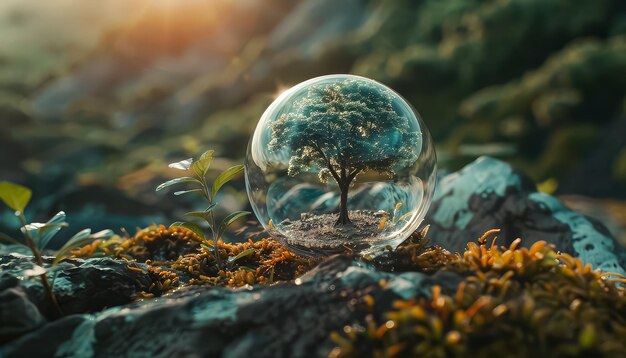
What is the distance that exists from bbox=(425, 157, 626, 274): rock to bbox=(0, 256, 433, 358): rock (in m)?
3.29

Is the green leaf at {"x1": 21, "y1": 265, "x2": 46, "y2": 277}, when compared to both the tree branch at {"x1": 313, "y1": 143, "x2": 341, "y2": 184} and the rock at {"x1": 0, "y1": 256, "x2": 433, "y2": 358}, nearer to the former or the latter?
the rock at {"x1": 0, "y1": 256, "x2": 433, "y2": 358}

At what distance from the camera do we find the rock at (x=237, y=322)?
10.3ft

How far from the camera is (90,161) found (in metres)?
25.9

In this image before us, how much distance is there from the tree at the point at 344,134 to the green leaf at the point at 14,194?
5.62 feet

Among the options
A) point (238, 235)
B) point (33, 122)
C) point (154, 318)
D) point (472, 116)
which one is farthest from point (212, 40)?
point (154, 318)

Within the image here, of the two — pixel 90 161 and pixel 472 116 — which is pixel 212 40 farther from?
pixel 472 116

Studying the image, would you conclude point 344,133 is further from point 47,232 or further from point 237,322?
point 47,232

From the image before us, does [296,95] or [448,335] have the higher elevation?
[296,95]

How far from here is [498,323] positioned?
2963mm

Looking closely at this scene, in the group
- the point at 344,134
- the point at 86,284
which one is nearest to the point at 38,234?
the point at 86,284

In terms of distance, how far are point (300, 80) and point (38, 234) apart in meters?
26.3

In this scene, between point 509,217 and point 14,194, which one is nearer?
point 14,194

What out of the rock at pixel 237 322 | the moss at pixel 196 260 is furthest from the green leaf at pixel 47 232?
the moss at pixel 196 260

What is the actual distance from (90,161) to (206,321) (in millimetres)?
24626
